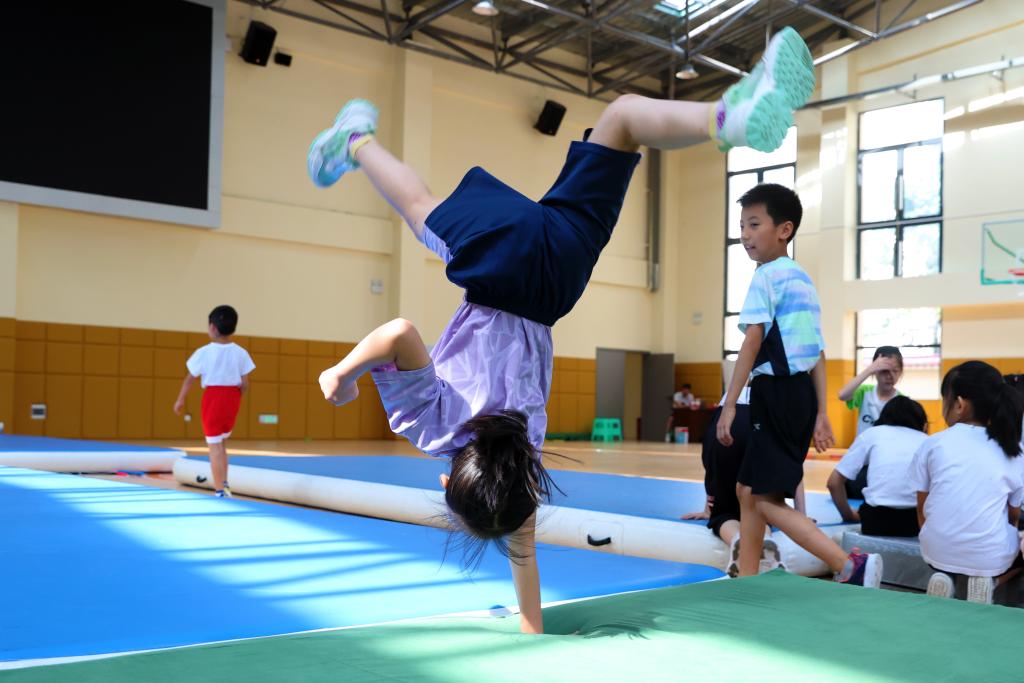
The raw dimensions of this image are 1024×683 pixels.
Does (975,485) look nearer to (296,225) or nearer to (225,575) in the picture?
(225,575)

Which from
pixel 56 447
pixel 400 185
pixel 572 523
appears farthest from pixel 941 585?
pixel 56 447

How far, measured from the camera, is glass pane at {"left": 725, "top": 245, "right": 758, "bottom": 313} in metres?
15.5

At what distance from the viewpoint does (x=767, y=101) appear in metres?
1.81

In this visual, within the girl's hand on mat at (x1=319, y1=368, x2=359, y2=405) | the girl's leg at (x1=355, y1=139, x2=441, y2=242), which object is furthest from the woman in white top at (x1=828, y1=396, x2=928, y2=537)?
the girl's hand on mat at (x1=319, y1=368, x2=359, y2=405)

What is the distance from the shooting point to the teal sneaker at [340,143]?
2.41 m

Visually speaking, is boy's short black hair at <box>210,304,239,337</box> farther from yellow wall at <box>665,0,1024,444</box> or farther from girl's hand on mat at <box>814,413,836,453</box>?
yellow wall at <box>665,0,1024,444</box>

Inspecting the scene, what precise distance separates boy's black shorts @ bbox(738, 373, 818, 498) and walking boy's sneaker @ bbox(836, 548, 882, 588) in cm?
28

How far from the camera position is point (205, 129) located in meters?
11.1

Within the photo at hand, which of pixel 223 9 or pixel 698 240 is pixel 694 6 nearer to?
pixel 698 240

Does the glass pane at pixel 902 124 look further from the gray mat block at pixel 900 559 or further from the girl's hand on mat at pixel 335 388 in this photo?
the girl's hand on mat at pixel 335 388

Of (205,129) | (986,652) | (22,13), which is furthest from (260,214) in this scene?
(986,652)

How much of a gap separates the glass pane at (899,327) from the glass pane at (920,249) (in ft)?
1.86

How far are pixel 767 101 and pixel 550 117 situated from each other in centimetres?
1338

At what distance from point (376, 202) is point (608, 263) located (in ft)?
14.1
